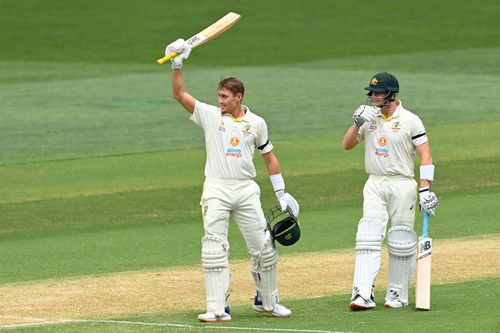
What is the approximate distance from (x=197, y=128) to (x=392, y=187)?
17746 millimetres

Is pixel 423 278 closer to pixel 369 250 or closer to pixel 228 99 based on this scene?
pixel 369 250

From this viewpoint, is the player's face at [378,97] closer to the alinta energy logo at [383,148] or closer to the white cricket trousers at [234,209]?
the alinta energy logo at [383,148]

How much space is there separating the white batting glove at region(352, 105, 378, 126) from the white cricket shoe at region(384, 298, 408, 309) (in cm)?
169

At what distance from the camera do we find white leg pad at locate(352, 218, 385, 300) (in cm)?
1275

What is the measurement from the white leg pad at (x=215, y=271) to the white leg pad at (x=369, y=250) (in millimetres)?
1313

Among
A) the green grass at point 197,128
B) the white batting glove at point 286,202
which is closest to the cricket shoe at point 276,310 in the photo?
the green grass at point 197,128

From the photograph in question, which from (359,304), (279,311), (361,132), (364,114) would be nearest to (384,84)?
(364,114)

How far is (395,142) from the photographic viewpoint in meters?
13.0

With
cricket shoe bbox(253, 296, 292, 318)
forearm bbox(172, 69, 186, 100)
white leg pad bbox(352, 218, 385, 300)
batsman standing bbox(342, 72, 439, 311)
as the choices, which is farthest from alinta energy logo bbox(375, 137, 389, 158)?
forearm bbox(172, 69, 186, 100)

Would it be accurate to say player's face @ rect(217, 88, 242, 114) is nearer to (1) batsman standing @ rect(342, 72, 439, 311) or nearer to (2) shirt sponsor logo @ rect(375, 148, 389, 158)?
(1) batsman standing @ rect(342, 72, 439, 311)

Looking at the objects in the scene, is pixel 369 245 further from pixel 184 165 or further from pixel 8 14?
pixel 8 14

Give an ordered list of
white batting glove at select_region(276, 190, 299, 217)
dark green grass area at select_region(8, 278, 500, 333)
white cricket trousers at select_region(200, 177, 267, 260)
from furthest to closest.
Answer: white batting glove at select_region(276, 190, 299, 217)
white cricket trousers at select_region(200, 177, 267, 260)
dark green grass area at select_region(8, 278, 500, 333)

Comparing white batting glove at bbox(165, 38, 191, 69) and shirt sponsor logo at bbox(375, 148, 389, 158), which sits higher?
white batting glove at bbox(165, 38, 191, 69)

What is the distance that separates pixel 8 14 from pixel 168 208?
35222 millimetres
